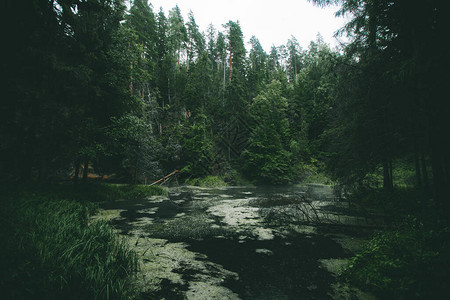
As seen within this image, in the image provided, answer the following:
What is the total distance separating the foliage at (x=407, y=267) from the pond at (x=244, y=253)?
0.97ft

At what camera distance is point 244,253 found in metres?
4.48

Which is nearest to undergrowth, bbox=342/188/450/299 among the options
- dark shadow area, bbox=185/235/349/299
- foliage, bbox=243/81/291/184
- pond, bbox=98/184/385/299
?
pond, bbox=98/184/385/299

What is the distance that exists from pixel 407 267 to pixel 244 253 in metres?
2.78

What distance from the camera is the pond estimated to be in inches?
123

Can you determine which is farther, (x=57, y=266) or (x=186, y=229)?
(x=186, y=229)

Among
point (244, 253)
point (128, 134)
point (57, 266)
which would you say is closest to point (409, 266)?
point (244, 253)

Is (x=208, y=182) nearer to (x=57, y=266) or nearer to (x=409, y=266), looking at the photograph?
(x=57, y=266)

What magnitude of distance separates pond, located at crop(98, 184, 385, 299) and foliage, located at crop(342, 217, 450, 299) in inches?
11.6

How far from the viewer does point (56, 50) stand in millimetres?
8531

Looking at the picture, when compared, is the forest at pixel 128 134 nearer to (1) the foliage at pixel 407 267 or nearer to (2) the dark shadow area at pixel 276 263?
(1) the foliage at pixel 407 267

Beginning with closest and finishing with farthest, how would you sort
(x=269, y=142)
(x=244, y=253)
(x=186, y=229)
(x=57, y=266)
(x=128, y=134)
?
(x=57, y=266) → (x=244, y=253) → (x=186, y=229) → (x=128, y=134) → (x=269, y=142)

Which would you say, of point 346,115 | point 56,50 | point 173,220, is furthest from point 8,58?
point 346,115

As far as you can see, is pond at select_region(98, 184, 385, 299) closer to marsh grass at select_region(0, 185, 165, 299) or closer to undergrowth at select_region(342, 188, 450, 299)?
undergrowth at select_region(342, 188, 450, 299)

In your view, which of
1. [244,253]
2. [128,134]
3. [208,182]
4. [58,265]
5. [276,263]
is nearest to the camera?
[58,265]
